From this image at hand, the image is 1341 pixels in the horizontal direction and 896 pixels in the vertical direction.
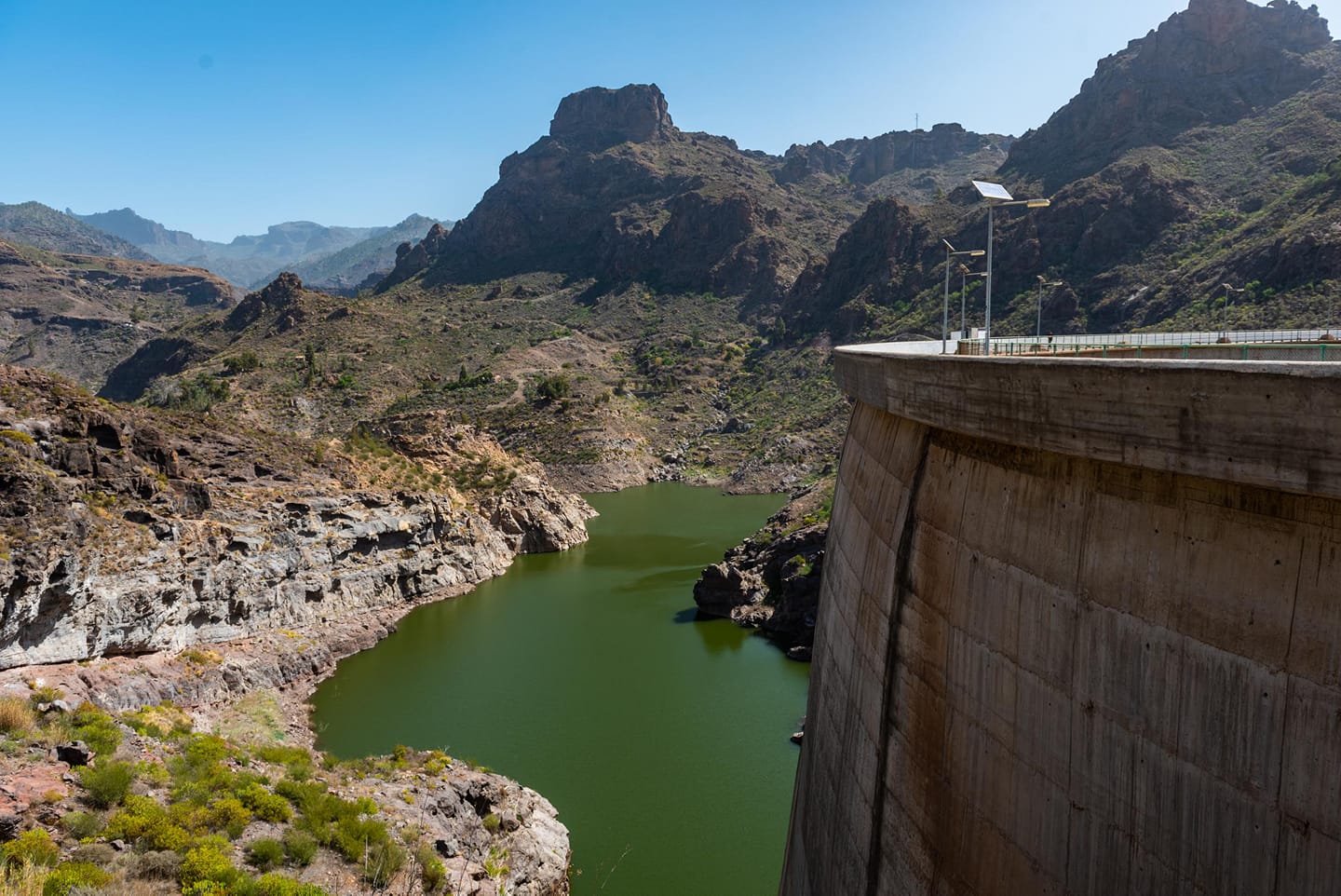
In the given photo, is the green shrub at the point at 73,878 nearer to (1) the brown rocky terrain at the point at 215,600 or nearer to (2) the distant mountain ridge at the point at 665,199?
(1) the brown rocky terrain at the point at 215,600

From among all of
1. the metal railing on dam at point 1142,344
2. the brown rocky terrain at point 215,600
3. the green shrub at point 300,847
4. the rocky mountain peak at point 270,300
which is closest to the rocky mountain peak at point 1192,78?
the metal railing on dam at point 1142,344

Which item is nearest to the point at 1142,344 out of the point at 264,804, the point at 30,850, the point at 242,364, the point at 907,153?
the point at 264,804

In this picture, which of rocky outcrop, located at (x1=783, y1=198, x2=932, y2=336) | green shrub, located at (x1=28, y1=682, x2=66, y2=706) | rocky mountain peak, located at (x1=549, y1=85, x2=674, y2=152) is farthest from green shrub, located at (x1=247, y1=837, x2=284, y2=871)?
rocky mountain peak, located at (x1=549, y1=85, x2=674, y2=152)

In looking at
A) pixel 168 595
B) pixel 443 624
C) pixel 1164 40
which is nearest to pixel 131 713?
pixel 168 595

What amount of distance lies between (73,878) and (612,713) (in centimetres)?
1656

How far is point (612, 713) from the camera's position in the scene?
83.9ft

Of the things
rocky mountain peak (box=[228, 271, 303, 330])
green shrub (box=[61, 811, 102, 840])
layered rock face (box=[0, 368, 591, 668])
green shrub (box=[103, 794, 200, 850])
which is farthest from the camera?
rocky mountain peak (box=[228, 271, 303, 330])

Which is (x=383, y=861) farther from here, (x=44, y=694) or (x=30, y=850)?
(x=44, y=694)

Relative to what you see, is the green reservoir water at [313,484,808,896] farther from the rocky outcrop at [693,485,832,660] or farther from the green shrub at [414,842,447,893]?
the green shrub at [414,842,447,893]

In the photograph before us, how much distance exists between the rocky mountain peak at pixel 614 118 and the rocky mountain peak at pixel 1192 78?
94.1 m

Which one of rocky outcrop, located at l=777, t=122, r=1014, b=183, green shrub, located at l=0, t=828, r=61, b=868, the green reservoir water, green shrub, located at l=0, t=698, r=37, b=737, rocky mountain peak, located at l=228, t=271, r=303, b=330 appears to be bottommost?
the green reservoir water

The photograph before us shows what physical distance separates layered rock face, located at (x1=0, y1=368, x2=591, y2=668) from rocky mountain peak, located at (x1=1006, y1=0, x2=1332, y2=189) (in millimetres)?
84827

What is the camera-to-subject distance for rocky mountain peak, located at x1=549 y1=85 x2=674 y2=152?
6850 inches

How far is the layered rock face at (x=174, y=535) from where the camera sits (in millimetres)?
22344
